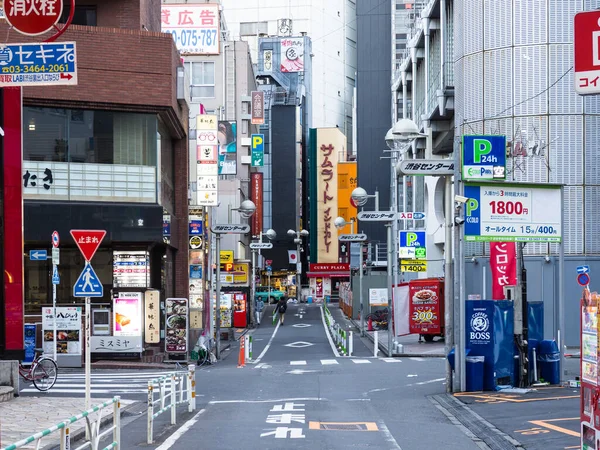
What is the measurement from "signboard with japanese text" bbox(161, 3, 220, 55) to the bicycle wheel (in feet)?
142

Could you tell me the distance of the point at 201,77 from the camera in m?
70.4

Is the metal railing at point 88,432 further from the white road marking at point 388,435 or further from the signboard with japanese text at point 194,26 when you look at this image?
the signboard with japanese text at point 194,26

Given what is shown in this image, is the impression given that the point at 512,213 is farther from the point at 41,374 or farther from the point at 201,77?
the point at 201,77

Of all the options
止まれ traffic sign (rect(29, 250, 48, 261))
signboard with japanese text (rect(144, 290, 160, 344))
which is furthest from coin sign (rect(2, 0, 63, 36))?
signboard with japanese text (rect(144, 290, 160, 344))

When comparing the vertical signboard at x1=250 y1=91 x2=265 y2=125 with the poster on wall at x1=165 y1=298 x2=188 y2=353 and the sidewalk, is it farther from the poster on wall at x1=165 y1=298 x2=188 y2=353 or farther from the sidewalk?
the sidewalk

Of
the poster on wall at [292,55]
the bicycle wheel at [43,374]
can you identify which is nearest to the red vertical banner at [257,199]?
the poster on wall at [292,55]

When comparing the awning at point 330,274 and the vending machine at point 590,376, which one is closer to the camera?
the vending machine at point 590,376

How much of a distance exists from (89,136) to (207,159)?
39.2 ft

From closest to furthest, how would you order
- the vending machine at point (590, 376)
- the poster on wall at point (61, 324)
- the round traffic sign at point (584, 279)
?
1. the vending machine at point (590, 376)
2. the poster on wall at point (61, 324)
3. the round traffic sign at point (584, 279)

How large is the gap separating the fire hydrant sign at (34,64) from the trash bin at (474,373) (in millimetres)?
13532

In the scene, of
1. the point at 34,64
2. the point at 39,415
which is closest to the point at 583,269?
the point at 39,415

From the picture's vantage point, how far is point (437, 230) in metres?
60.9

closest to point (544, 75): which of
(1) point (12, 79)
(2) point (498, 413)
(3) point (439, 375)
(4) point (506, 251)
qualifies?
(4) point (506, 251)

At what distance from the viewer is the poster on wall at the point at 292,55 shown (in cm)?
13038
